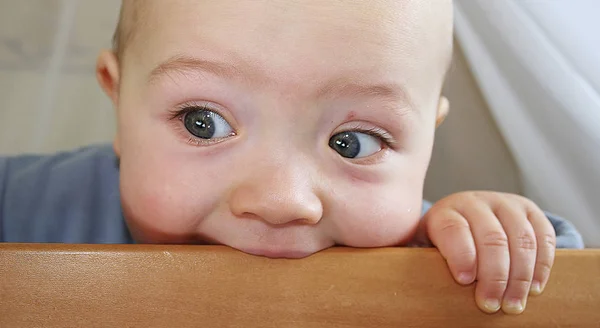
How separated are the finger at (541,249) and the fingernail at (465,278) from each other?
0.05 m

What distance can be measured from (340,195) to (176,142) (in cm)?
16

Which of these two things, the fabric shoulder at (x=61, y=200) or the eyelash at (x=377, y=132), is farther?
the fabric shoulder at (x=61, y=200)

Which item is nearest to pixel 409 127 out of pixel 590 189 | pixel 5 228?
pixel 590 189

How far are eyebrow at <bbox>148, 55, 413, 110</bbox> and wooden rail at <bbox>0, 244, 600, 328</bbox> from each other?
15 cm

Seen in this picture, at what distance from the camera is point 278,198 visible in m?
0.57

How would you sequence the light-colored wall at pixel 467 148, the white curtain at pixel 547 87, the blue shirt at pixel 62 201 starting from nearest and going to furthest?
the white curtain at pixel 547 87
the blue shirt at pixel 62 201
the light-colored wall at pixel 467 148

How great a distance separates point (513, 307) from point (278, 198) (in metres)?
0.20

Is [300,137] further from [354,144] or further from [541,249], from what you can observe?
[541,249]

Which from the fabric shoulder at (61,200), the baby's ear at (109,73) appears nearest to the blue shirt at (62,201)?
the fabric shoulder at (61,200)

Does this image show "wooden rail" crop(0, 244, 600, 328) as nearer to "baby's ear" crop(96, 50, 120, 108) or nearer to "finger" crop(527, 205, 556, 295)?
"finger" crop(527, 205, 556, 295)

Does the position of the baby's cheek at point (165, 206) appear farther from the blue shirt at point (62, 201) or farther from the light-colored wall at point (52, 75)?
the light-colored wall at point (52, 75)

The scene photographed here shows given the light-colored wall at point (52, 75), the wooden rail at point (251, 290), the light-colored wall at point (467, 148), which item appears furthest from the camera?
the light-colored wall at point (52, 75)

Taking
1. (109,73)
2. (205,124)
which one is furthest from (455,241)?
(109,73)

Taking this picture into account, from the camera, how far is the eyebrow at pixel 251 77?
591 mm
